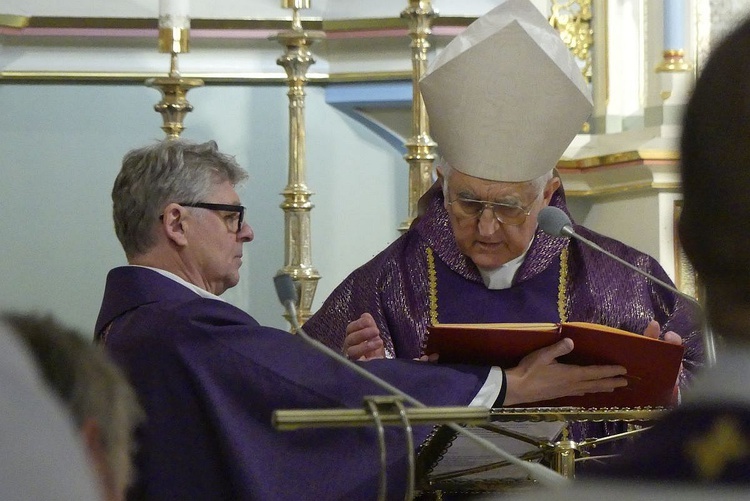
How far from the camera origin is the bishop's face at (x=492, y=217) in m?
4.11

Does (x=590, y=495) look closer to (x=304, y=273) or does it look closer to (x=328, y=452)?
(x=328, y=452)

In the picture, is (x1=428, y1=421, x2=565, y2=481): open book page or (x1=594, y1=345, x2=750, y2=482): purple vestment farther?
(x1=428, y1=421, x2=565, y2=481): open book page

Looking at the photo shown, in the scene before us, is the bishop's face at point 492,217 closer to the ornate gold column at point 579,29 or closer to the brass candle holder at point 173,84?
the brass candle holder at point 173,84

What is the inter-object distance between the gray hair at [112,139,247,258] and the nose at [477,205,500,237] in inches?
28.1

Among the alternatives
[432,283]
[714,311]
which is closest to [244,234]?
[432,283]

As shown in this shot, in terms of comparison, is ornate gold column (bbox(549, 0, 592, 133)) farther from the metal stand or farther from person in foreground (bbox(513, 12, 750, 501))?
person in foreground (bbox(513, 12, 750, 501))

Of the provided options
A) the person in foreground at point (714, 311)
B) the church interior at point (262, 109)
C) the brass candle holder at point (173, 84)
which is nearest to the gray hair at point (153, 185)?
the brass candle holder at point (173, 84)

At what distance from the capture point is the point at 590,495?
1277 mm

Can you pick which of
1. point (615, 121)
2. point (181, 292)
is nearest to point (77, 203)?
point (615, 121)

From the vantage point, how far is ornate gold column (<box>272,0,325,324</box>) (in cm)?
546

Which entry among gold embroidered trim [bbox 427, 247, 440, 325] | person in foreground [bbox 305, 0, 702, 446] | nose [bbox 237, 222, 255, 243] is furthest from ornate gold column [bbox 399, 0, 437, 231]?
nose [bbox 237, 222, 255, 243]

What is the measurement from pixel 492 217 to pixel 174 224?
87cm

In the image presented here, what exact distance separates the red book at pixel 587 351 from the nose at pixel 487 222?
65cm

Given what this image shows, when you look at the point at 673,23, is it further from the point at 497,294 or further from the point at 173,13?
the point at 497,294
